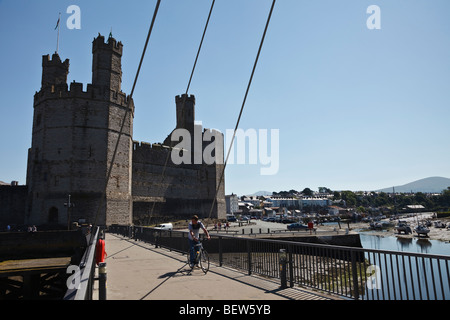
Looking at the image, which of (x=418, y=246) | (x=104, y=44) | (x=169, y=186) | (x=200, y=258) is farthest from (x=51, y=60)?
(x=418, y=246)

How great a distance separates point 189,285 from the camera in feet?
23.3

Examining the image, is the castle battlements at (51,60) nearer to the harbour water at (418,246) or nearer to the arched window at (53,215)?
the arched window at (53,215)

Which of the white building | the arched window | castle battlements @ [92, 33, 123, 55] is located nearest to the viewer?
the arched window

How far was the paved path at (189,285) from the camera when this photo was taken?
6109 millimetres

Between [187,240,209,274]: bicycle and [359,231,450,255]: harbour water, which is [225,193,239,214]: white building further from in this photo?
[187,240,209,274]: bicycle

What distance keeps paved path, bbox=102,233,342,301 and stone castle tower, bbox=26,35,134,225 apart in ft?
82.9

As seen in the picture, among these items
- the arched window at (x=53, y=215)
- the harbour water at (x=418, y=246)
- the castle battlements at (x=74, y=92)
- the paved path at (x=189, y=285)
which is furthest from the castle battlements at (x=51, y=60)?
the harbour water at (x=418, y=246)

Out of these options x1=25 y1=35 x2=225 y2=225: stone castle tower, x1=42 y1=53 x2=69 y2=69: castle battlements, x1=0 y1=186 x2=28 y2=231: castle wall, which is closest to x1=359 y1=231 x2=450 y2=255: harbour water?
x1=25 y1=35 x2=225 y2=225: stone castle tower

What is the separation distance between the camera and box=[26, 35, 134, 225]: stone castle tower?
3186 cm

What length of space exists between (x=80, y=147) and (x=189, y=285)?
1188 inches

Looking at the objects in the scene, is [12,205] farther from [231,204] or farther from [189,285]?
[231,204]
